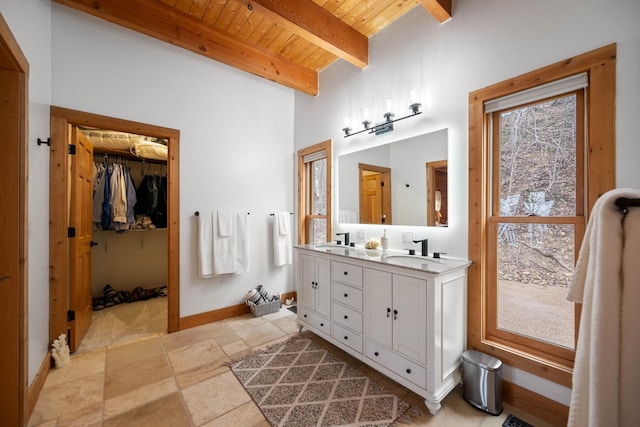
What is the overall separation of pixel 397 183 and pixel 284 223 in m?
1.61

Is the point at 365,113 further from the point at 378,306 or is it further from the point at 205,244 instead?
the point at 205,244

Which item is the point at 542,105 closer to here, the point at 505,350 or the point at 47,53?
the point at 505,350

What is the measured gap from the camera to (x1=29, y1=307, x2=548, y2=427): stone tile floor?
155 centimetres

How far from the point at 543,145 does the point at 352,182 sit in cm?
163

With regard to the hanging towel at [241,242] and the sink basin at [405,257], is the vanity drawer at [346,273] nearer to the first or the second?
the sink basin at [405,257]

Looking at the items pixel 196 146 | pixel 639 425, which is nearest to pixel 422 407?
pixel 639 425

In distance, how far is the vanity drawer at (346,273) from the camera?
6.69ft

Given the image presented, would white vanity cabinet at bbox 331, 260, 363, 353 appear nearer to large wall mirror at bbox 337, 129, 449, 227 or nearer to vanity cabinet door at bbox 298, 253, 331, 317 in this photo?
vanity cabinet door at bbox 298, 253, 331, 317

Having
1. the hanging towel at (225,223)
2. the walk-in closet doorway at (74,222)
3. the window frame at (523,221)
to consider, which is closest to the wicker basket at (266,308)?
the walk-in closet doorway at (74,222)

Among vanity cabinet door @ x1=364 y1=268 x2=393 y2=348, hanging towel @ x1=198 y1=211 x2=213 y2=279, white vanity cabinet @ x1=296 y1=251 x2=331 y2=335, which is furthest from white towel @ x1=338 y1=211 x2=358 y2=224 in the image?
hanging towel @ x1=198 y1=211 x2=213 y2=279

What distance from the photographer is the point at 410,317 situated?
1.69m

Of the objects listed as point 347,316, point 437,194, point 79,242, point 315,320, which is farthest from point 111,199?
point 437,194

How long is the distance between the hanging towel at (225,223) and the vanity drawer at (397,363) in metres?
1.88

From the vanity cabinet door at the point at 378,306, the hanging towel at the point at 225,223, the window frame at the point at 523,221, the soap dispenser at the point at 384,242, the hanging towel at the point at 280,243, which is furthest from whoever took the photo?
the hanging towel at the point at 280,243
